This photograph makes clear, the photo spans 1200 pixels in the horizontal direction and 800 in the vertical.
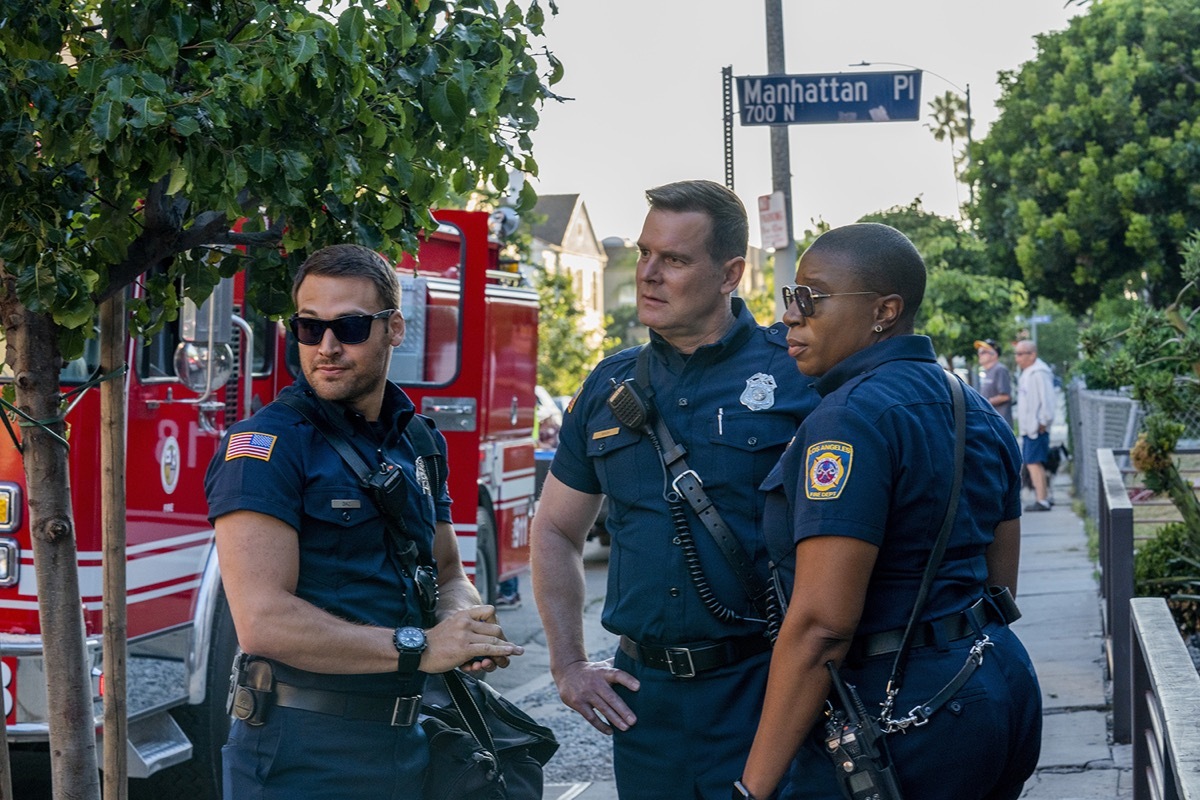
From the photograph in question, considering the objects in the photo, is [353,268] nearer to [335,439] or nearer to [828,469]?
[335,439]

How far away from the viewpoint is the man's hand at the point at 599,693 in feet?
10.9

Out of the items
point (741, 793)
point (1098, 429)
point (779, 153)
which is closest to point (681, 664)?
point (741, 793)

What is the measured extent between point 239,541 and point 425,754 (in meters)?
0.59

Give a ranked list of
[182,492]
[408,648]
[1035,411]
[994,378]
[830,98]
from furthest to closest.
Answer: [994,378] → [1035,411] → [830,98] → [182,492] → [408,648]

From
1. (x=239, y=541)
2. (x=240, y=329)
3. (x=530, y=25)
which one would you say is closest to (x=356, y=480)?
(x=239, y=541)

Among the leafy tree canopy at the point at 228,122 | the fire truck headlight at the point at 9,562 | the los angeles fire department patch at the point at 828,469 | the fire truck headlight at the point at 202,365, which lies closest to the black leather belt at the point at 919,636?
the los angeles fire department patch at the point at 828,469

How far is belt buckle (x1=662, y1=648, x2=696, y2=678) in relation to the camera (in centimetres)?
327

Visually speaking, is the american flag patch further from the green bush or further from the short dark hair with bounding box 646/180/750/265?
the green bush

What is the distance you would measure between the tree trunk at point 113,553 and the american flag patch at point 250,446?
0.75 meters

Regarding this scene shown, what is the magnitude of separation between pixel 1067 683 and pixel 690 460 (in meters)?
4.74

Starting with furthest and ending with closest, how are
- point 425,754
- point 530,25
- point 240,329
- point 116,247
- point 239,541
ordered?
point 240,329 → point 530,25 → point 116,247 → point 425,754 → point 239,541

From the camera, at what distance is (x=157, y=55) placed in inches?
113

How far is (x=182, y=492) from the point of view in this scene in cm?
588

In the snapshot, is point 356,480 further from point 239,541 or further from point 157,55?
point 157,55
